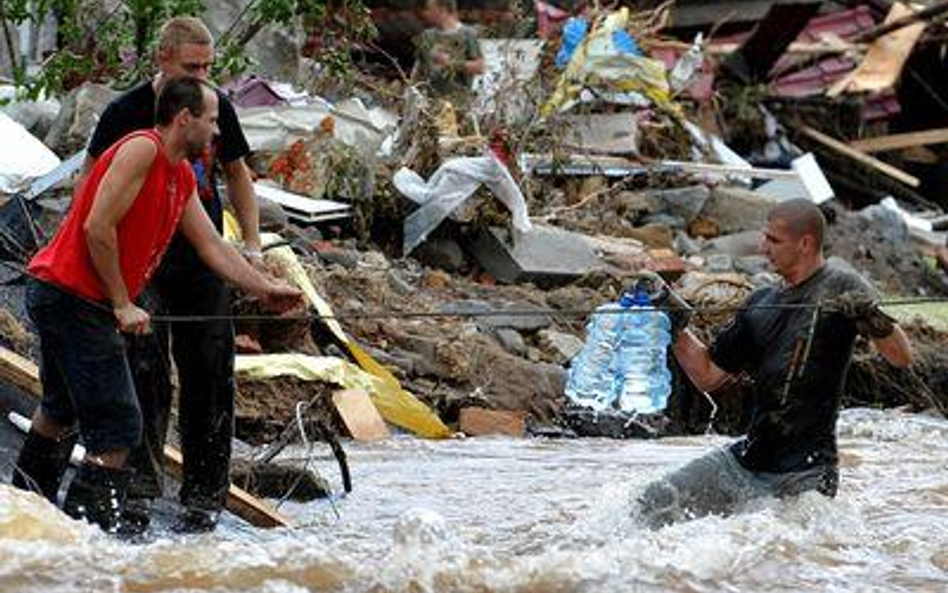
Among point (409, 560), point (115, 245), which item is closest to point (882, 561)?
point (409, 560)

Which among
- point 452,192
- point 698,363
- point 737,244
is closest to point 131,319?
point 698,363

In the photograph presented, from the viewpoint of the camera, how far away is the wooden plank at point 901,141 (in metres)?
19.5

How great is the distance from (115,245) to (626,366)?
5.69 m

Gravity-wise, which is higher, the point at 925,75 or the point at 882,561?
the point at 882,561

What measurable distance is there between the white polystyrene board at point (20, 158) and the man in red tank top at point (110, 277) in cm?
471

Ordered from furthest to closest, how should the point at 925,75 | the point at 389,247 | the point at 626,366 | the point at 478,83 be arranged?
the point at 925,75 < the point at 478,83 < the point at 389,247 < the point at 626,366

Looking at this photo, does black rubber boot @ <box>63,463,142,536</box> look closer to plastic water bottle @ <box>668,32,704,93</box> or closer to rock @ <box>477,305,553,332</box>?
rock @ <box>477,305,553,332</box>

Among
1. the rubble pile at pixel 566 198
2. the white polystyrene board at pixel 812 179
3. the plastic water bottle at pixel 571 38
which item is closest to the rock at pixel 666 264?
the rubble pile at pixel 566 198

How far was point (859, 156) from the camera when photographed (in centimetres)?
1902

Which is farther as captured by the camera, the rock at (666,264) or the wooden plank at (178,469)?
the rock at (666,264)

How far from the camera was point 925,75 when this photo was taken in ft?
67.1

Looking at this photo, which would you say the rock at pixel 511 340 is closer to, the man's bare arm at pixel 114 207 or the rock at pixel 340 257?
the rock at pixel 340 257

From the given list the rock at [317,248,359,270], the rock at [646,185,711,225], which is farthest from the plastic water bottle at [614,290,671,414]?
the rock at [646,185,711,225]

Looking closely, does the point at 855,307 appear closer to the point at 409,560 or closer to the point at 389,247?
the point at 409,560
